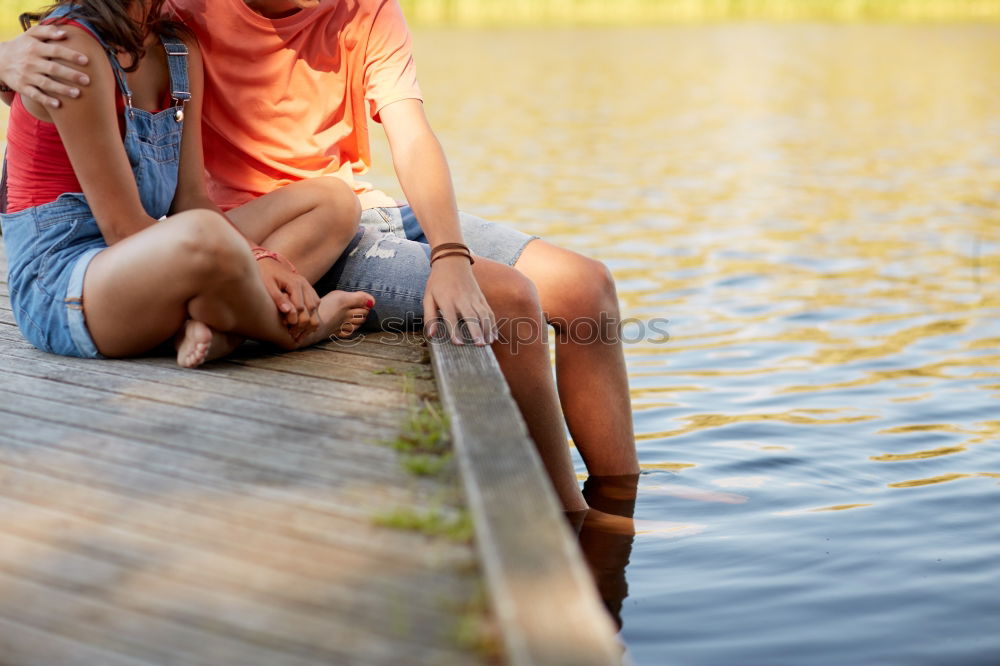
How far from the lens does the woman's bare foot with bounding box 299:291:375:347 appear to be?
2.64 meters

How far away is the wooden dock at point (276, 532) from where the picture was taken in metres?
1.33

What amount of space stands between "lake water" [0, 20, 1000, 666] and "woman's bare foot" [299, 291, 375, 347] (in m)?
0.89

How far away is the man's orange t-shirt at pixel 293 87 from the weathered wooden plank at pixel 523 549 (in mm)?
1106

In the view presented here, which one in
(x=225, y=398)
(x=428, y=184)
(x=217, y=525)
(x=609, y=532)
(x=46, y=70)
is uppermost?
(x=46, y=70)

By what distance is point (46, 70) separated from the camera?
2.32 m

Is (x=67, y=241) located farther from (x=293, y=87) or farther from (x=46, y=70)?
(x=293, y=87)

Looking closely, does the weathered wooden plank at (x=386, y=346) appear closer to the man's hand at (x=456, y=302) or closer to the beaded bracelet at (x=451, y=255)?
the man's hand at (x=456, y=302)

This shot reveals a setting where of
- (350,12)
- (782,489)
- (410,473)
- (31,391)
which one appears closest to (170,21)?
(350,12)

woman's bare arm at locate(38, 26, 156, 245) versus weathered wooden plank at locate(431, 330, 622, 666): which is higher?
woman's bare arm at locate(38, 26, 156, 245)

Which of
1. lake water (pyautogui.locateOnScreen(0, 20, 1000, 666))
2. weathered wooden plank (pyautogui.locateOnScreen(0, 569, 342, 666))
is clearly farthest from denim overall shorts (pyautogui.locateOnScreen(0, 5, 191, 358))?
lake water (pyautogui.locateOnScreen(0, 20, 1000, 666))

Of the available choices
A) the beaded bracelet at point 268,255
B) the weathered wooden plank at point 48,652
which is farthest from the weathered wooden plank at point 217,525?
the beaded bracelet at point 268,255

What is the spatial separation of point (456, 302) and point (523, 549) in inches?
45.5

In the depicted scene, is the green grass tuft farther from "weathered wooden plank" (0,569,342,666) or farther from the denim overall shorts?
the denim overall shorts

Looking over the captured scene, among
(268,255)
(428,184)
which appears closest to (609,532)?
(428,184)
